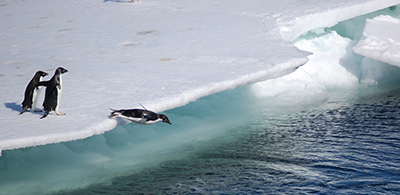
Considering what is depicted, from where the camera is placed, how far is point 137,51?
4.98 meters

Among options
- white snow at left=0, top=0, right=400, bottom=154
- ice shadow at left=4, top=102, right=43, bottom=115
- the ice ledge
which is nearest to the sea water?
ice shadow at left=4, top=102, right=43, bottom=115

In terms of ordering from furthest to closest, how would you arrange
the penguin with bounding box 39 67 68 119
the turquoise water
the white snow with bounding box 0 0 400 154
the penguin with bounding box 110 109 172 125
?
the white snow with bounding box 0 0 400 154
the penguin with bounding box 39 67 68 119
the penguin with bounding box 110 109 172 125
the turquoise water

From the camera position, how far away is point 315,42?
6.24 m

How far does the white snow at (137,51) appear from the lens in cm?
357

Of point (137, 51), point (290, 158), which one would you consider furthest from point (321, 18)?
point (290, 158)

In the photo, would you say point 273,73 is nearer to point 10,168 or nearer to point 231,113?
point 231,113

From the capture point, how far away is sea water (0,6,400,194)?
10.5 ft

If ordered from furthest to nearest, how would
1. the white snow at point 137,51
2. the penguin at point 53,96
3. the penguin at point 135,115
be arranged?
1. the white snow at point 137,51
2. the penguin at point 53,96
3. the penguin at point 135,115

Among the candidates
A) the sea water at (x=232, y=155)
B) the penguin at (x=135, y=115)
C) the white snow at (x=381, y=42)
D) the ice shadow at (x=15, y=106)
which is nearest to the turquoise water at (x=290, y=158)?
the sea water at (x=232, y=155)

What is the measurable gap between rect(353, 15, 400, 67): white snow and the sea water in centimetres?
54

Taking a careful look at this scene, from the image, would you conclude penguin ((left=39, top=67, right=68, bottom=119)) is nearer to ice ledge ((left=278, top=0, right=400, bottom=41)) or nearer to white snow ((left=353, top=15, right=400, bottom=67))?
ice ledge ((left=278, top=0, right=400, bottom=41))

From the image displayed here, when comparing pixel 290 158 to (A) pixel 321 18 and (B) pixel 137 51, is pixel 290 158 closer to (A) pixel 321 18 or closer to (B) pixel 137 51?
(B) pixel 137 51

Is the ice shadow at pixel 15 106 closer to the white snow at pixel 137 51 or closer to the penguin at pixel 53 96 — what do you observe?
the white snow at pixel 137 51

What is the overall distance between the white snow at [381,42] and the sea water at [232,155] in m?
0.54
